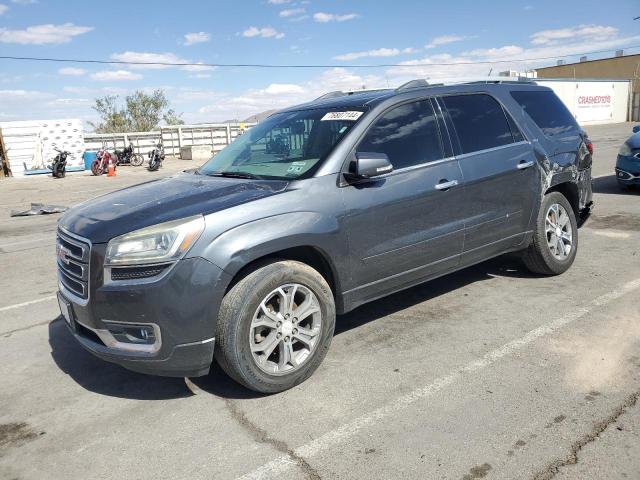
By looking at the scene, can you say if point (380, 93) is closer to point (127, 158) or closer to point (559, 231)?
point (559, 231)

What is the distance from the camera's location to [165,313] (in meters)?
2.88

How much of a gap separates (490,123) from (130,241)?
3137mm

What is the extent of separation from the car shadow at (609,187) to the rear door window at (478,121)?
651cm

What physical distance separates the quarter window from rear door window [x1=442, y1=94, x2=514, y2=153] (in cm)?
27

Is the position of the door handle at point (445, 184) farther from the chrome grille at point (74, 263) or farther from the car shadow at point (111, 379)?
the chrome grille at point (74, 263)

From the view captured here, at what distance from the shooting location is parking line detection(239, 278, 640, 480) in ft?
8.50

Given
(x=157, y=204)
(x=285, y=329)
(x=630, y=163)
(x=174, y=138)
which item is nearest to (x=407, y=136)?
(x=285, y=329)

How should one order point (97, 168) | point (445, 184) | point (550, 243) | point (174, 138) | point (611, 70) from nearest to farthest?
point (445, 184)
point (550, 243)
point (97, 168)
point (174, 138)
point (611, 70)

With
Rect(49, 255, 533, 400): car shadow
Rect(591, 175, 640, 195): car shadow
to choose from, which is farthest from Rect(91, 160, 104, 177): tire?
Rect(49, 255, 533, 400): car shadow

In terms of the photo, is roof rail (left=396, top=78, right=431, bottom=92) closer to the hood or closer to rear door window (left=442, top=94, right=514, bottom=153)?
rear door window (left=442, top=94, right=514, bottom=153)

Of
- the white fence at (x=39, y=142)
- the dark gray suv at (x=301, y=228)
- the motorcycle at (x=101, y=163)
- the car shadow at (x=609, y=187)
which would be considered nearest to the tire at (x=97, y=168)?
the motorcycle at (x=101, y=163)

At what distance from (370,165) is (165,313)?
1.54 m

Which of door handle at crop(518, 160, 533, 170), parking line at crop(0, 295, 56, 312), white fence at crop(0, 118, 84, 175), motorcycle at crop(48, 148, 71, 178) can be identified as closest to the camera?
door handle at crop(518, 160, 533, 170)

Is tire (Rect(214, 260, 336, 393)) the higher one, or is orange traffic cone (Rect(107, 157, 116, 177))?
orange traffic cone (Rect(107, 157, 116, 177))
